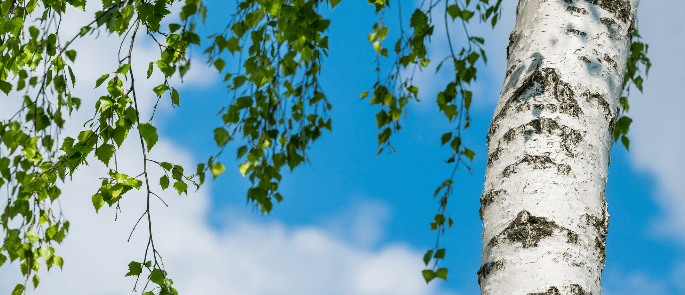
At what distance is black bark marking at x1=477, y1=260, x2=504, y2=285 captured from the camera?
1.06m

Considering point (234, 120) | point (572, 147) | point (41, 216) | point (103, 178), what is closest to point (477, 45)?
point (234, 120)

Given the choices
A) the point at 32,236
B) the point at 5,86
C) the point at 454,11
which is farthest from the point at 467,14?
the point at 32,236

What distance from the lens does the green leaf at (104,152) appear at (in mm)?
1627

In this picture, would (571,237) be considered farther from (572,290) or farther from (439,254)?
(439,254)

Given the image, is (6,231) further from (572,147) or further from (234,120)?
(572,147)

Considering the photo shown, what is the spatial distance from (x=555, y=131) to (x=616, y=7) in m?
0.53

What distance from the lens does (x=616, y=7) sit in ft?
4.51

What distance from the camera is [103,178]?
166 centimetres

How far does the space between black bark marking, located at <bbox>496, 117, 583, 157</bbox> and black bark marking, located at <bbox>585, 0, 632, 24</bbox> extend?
473mm

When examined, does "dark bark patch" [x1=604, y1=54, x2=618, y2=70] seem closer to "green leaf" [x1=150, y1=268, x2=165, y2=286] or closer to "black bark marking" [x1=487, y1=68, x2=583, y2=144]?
"black bark marking" [x1=487, y1=68, x2=583, y2=144]

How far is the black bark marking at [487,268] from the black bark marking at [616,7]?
865 millimetres

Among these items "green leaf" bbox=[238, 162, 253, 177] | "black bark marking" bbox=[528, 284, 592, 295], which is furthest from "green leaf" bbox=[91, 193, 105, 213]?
"black bark marking" bbox=[528, 284, 592, 295]

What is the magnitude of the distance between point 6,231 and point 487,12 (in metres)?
3.57

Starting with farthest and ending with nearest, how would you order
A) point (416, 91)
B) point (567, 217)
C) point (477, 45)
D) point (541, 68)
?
point (416, 91) < point (477, 45) < point (541, 68) < point (567, 217)
